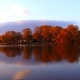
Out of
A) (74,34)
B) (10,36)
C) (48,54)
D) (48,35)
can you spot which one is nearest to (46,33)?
(48,35)

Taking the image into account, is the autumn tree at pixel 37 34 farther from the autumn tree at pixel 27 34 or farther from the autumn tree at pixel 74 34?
the autumn tree at pixel 74 34

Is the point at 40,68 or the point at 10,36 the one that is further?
the point at 10,36

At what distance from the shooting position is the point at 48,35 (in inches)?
3275

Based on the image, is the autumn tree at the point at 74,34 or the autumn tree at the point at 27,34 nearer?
the autumn tree at the point at 74,34

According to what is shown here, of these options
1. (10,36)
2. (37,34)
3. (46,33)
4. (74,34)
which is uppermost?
(74,34)

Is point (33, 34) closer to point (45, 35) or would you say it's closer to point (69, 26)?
point (45, 35)

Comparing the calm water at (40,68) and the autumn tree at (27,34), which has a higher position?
the calm water at (40,68)

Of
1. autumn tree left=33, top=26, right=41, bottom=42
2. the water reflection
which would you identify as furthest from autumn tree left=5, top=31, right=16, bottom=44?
the water reflection

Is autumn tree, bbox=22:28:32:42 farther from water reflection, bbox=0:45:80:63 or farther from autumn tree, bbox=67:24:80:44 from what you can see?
water reflection, bbox=0:45:80:63

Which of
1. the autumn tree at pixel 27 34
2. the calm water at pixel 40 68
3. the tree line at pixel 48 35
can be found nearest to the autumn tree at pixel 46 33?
the tree line at pixel 48 35

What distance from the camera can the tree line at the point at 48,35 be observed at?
234ft

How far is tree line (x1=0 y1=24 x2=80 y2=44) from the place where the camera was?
234ft

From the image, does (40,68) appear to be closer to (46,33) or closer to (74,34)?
(74,34)

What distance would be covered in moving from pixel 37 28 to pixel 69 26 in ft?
64.8
